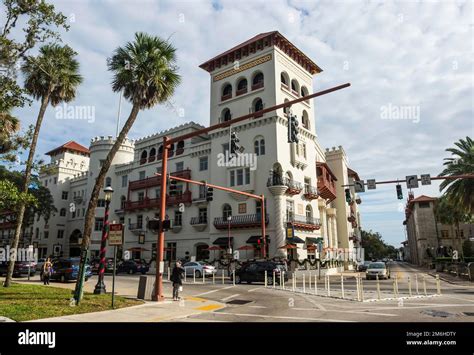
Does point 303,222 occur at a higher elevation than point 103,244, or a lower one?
higher

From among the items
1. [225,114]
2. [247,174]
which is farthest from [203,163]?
[247,174]

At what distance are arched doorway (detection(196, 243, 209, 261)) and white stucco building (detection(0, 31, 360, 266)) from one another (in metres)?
0.14

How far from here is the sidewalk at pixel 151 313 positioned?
10.7m

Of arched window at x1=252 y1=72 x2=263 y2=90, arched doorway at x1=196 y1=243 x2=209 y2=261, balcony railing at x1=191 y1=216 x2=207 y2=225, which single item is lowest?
arched doorway at x1=196 y1=243 x2=209 y2=261

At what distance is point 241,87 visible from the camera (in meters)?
42.0

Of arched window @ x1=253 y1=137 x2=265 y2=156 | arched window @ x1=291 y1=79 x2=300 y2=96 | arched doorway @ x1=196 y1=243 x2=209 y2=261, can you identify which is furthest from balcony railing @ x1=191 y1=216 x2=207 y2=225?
arched window @ x1=291 y1=79 x2=300 y2=96

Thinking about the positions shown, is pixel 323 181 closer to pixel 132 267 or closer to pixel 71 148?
pixel 132 267

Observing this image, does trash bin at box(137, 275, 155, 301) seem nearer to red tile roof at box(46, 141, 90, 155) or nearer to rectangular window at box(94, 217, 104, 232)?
rectangular window at box(94, 217, 104, 232)

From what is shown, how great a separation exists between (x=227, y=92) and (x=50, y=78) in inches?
959

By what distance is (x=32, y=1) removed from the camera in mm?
15117

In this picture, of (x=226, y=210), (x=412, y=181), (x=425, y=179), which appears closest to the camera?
(x=425, y=179)

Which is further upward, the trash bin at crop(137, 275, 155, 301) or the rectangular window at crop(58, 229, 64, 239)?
the rectangular window at crop(58, 229, 64, 239)

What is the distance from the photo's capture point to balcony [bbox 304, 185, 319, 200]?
130 ft
